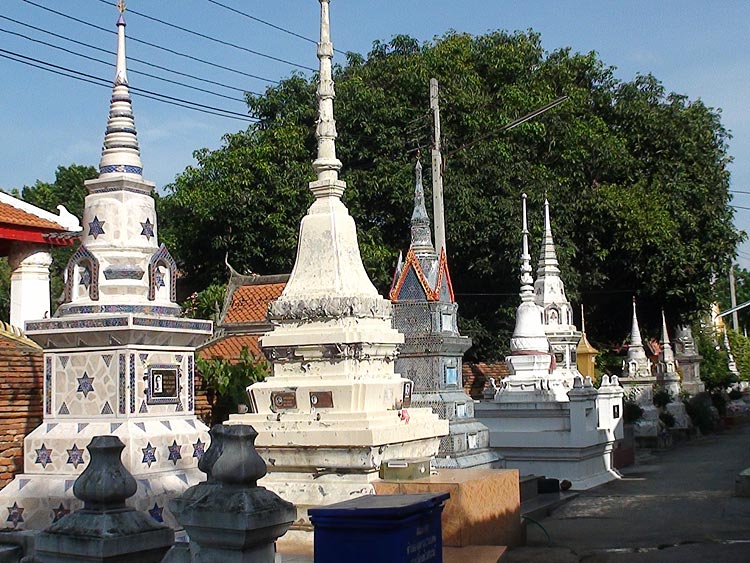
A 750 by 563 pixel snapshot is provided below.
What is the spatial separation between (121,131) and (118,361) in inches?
81.1

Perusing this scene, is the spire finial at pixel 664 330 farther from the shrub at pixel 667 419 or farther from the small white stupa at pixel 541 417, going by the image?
the small white stupa at pixel 541 417

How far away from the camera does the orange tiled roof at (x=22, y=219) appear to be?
16406 mm

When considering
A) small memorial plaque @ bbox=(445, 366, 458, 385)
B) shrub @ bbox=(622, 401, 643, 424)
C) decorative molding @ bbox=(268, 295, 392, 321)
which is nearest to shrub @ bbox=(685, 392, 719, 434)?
shrub @ bbox=(622, 401, 643, 424)

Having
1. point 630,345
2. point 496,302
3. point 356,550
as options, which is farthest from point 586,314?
point 356,550

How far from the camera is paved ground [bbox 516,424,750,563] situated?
10.5 metres

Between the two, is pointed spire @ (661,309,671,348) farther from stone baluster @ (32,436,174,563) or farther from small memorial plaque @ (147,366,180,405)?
stone baluster @ (32,436,174,563)

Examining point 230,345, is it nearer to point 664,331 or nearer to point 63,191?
point 664,331

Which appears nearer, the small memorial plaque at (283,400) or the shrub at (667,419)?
the small memorial plaque at (283,400)

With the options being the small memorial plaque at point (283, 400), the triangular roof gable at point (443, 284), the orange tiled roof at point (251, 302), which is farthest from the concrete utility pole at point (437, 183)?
the small memorial plaque at point (283, 400)

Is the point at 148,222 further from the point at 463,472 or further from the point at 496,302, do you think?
the point at 496,302

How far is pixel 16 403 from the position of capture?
9.39 metres

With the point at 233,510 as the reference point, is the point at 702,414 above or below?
below

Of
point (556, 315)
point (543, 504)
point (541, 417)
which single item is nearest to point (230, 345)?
point (541, 417)

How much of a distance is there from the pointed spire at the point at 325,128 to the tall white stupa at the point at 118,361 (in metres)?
2.39
